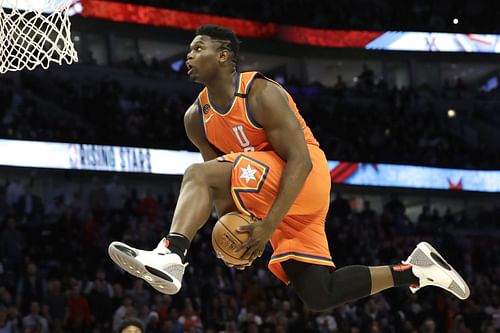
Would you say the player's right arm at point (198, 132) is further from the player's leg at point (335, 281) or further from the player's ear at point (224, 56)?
the player's leg at point (335, 281)

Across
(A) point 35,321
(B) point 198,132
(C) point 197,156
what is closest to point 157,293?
(A) point 35,321

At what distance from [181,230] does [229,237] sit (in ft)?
0.93

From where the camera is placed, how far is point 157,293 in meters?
12.2

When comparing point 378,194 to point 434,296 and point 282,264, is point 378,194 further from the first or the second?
point 282,264

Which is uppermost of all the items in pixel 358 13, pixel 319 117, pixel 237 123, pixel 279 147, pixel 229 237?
pixel 358 13

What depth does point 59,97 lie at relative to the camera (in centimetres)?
1828

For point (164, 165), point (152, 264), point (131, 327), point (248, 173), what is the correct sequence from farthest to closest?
1. point (164, 165)
2. point (131, 327)
3. point (248, 173)
4. point (152, 264)

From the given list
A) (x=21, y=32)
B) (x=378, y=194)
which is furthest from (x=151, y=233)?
(x=378, y=194)

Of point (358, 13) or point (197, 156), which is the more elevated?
point (358, 13)

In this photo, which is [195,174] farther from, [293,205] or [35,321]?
[35,321]

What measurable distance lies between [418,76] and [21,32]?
2261cm

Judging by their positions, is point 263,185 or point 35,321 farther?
point 35,321

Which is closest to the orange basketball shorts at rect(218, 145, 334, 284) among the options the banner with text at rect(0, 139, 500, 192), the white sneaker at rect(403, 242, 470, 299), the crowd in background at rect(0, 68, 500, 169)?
the white sneaker at rect(403, 242, 470, 299)

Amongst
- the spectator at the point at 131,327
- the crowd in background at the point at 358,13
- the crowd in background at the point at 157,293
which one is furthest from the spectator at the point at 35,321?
the crowd in background at the point at 358,13
